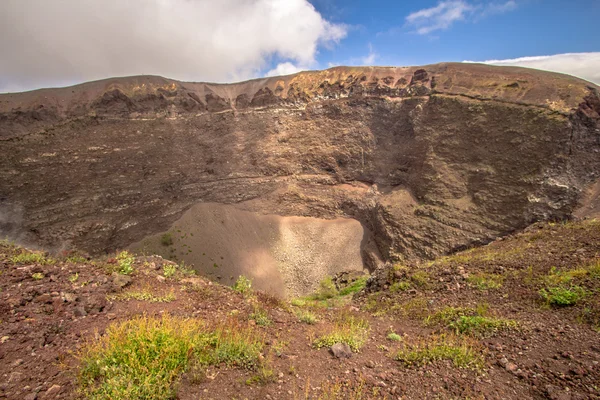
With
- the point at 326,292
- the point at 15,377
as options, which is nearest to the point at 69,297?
the point at 15,377

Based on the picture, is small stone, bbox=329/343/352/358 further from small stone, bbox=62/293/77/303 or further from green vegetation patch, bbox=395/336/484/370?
small stone, bbox=62/293/77/303

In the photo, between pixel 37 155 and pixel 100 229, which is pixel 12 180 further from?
pixel 100 229

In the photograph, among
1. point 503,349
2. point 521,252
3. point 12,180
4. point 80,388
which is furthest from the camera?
point 12,180

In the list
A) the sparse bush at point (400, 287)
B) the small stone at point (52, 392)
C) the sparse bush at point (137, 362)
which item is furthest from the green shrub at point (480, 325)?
the small stone at point (52, 392)

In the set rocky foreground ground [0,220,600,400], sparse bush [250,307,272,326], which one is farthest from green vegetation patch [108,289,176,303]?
sparse bush [250,307,272,326]

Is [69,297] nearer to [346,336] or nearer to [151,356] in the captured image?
[151,356]

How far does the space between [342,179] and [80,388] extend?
25062mm

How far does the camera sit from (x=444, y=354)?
4711 mm

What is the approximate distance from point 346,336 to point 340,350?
57 cm

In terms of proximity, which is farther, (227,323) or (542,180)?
(542,180)

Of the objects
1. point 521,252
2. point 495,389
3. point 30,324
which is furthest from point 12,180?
point 521,252

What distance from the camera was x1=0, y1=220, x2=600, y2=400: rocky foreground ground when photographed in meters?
3.53

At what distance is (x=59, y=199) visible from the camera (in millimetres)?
20266

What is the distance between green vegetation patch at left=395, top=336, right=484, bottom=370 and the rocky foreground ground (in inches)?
0.9
